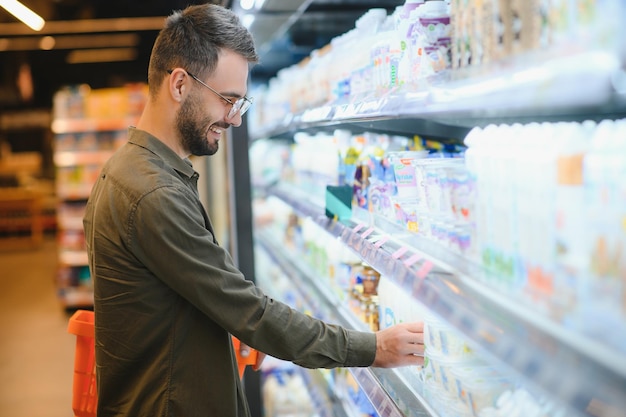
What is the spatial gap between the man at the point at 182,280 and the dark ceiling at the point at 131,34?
0.72 metres

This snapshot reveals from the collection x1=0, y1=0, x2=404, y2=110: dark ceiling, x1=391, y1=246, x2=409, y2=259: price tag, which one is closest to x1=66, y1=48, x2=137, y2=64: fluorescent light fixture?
x1=0, y1=0, x2=404, y2=110: dark ceiling

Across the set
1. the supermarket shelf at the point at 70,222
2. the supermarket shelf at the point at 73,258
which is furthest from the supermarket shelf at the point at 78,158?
the supermarket shelf at the point at 73,258

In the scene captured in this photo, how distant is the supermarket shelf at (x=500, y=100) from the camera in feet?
2.63

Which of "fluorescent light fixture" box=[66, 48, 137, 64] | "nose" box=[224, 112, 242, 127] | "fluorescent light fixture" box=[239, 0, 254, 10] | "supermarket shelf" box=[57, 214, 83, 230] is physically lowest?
"supermarket shelf" box=[57, 214, 83, 230]

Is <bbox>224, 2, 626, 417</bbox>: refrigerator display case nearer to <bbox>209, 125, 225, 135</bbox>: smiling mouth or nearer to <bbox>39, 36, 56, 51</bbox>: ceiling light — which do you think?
<bbox>209, 125, 225, 135</bbox>: smiling mouth

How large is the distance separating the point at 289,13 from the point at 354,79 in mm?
1008

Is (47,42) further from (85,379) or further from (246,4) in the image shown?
(85,379)

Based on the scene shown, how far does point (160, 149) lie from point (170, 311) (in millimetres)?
419

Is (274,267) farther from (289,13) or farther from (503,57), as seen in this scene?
(503,57)

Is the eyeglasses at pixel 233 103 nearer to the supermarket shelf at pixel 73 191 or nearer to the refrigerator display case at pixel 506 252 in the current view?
the refrigerator display case at pixel 506 252

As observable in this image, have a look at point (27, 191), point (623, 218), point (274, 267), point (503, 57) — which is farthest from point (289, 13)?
point (27, 191)

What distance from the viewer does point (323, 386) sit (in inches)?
113

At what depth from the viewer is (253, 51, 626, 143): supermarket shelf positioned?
0.80 metres

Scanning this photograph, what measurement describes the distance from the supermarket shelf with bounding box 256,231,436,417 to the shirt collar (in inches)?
31.0
